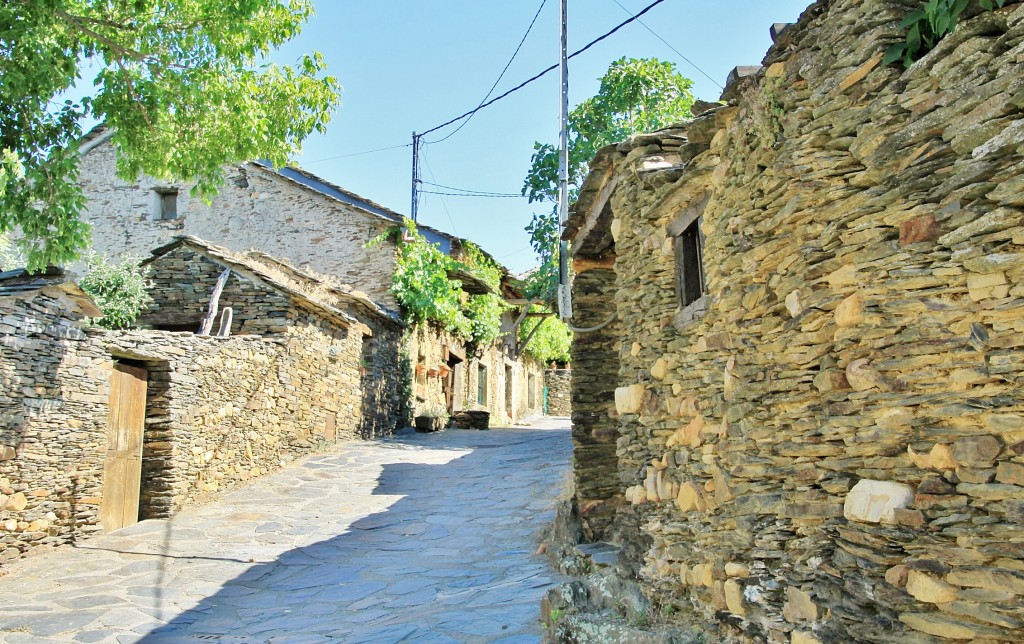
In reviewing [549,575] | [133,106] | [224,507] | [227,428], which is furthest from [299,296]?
[549,575]

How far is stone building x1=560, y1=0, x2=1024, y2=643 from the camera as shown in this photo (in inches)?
97.7

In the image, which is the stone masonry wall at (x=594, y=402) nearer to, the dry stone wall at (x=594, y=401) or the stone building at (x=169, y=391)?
the dry stone wall at (x=594, y=401)

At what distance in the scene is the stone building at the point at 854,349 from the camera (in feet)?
8.14

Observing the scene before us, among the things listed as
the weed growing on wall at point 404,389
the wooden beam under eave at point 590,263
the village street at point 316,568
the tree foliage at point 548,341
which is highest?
the tree foliage at point 548,341

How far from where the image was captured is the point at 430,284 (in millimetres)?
17797

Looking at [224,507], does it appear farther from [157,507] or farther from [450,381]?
[450,381]

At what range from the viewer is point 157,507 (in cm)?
926

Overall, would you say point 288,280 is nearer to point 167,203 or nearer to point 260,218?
point 260,218

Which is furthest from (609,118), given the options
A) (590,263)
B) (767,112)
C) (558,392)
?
(558,392)

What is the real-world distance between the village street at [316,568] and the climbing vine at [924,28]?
420 centimetres

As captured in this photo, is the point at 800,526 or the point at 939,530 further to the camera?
the point at 800,526

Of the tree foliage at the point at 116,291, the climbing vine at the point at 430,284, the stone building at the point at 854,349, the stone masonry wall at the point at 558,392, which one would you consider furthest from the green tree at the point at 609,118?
the stone masonry wall at the point at 558,392

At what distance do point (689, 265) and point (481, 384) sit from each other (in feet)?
57.1

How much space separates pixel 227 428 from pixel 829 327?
29.9 feet
